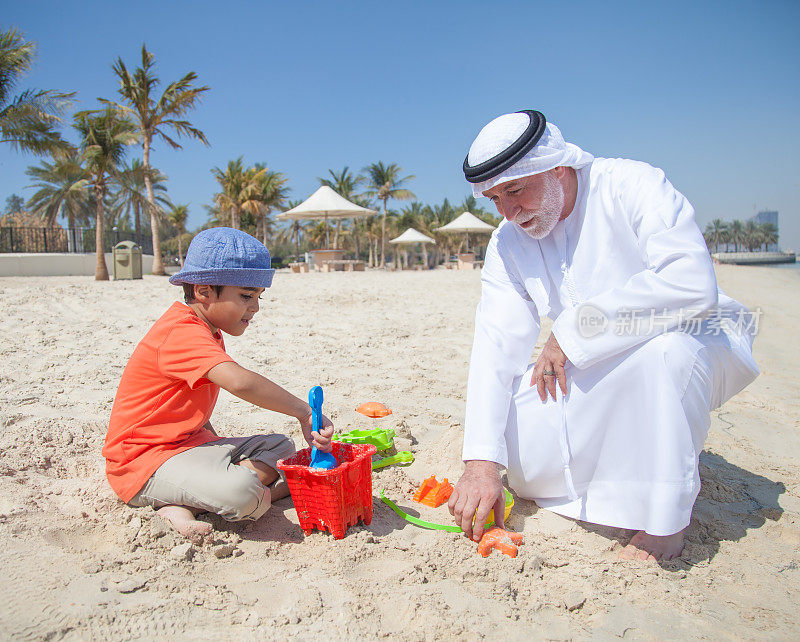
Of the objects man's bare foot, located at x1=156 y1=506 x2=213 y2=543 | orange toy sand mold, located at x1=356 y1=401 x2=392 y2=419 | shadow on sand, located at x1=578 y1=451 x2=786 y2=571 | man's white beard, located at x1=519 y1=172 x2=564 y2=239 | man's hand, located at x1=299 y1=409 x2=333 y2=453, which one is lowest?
shadow on sand, located at x1=578 y1=451 x2=786 y2=571

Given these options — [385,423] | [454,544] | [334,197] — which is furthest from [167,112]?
[454,544]

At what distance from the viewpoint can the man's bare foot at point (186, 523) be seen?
184 centimetres

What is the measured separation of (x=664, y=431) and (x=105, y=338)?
4.61 m

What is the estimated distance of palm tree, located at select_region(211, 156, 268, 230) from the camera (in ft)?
102

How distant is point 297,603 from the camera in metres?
1.54

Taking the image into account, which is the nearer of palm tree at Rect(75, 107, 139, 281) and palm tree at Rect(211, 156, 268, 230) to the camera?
palm tree at Rect(75, 107, 139, 281)

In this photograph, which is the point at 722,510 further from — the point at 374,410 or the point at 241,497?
the point at 241,497

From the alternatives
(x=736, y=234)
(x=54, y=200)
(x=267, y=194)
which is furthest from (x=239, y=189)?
(x=736, y=234)

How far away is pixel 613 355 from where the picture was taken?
1936mm

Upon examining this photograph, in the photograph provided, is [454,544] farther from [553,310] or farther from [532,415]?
[553,310]

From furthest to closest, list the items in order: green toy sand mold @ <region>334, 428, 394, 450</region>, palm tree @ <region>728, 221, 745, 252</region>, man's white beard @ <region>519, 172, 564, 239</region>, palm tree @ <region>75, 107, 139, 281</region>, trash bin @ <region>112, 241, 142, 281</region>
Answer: palm tree @ <region>728, 221, 745, 252</region> < palm tree @ <region>75, 107, 139, 281</region> < trash bin @ <region>112, 241, 142, 281</region> < green toy sand mold @ <region>334, 428, 394, 450</region> < man's white beard @ <region>519, 172, 564, 239</region>

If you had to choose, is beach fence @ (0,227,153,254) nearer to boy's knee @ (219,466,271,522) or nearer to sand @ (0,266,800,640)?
sand @ (0,266,800,640)

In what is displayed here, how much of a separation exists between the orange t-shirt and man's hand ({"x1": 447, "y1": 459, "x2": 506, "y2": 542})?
0.98 meters

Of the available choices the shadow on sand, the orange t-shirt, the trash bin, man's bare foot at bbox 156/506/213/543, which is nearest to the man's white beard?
the shadow on sand
